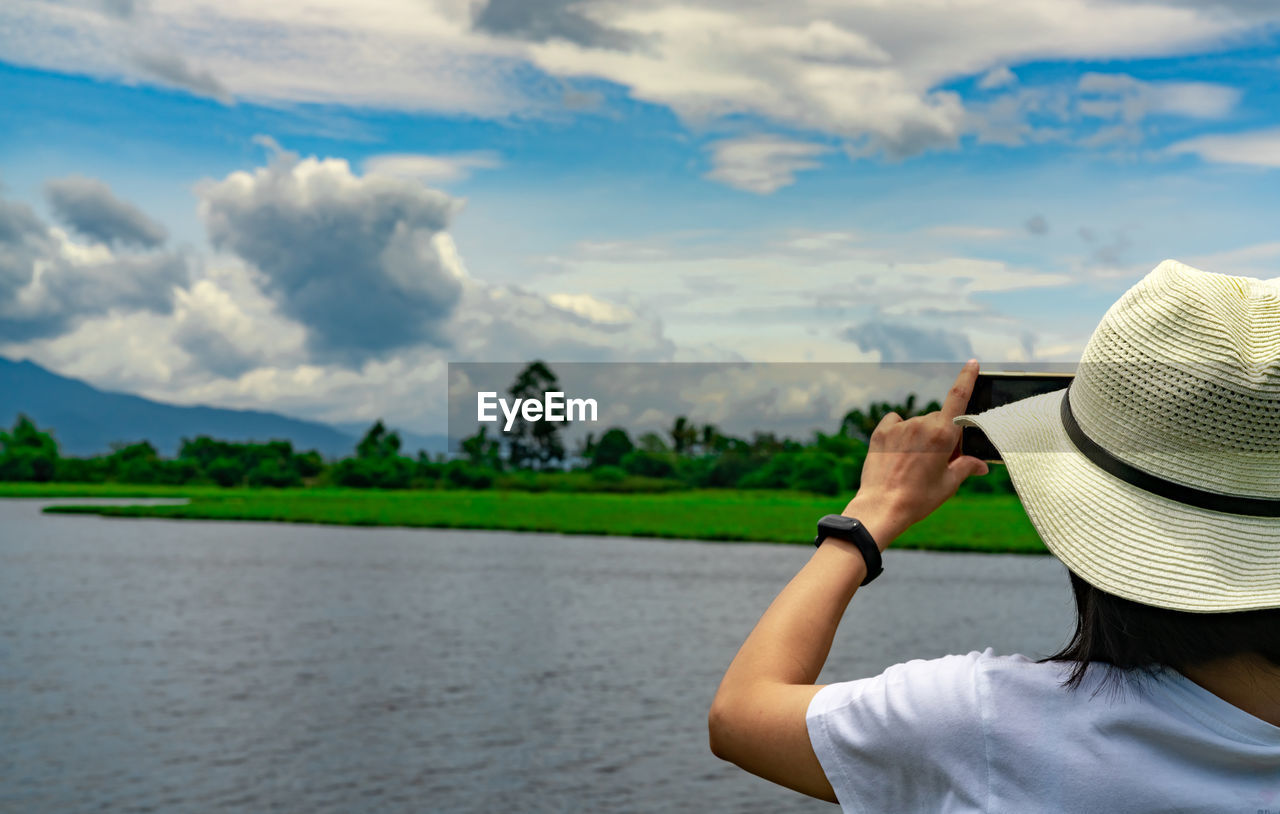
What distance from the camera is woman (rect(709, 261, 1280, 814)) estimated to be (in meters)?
1.07

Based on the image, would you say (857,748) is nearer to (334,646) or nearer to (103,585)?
(334,646)

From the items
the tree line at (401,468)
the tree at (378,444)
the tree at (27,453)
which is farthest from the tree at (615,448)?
the tree at (27,453)

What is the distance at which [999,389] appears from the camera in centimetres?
140

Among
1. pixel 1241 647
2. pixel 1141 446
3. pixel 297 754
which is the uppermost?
pixel 1141 446

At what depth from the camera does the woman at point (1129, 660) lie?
1.07 meters

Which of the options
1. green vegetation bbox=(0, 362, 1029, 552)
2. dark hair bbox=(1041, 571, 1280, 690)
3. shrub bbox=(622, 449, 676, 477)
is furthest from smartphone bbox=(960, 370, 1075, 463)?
shrub bbox=(622, 449, 676, 477)

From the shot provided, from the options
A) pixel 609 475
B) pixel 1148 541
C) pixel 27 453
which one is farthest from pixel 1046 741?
pixel 27 453

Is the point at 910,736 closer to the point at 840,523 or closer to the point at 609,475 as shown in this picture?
the point at 840,523

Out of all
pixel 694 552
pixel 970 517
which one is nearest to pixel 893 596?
pixel 694 552

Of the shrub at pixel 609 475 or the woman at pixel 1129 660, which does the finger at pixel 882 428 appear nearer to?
the woman at pixel 1129 660

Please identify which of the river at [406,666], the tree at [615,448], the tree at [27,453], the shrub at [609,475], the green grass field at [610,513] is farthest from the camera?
the tree at [27,453]

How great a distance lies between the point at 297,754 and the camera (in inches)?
526

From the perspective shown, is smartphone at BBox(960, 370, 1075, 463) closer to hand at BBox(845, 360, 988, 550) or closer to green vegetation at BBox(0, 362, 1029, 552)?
hand at BBox(845, 360, 988, 550)

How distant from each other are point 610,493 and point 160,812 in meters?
62.3
